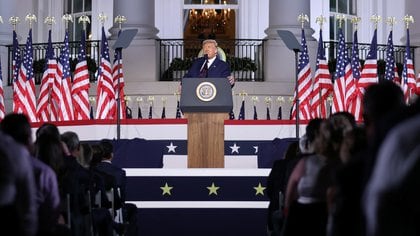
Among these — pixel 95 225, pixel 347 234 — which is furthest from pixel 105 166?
pixel 347 234

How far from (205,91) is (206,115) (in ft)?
1.63

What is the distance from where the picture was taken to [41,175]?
8.21 meters

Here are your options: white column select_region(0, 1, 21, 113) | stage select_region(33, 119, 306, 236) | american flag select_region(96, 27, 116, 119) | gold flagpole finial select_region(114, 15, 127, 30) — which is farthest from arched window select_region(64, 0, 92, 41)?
stage select_region(33, 119, 306, 236)

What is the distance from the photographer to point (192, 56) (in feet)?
95.7

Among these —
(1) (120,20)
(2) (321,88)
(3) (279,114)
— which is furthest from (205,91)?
(1) (120,20)

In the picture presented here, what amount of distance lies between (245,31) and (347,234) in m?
24.2

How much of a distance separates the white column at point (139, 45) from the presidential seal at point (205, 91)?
9.38 metres

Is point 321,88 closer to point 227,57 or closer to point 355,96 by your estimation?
point 355,96

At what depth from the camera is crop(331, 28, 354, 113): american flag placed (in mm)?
23891

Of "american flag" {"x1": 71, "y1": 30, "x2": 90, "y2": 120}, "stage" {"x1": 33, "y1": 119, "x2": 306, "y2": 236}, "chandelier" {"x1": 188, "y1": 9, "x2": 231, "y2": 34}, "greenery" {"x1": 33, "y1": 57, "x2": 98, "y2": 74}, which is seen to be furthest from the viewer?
"chandelier" {"x1": 188, "y1": 9, "x2": 231, "y2": 34}

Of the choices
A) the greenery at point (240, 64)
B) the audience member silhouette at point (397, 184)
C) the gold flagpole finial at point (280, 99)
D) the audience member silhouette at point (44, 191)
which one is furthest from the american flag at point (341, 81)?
the audience member silhouette at point (397, 184)

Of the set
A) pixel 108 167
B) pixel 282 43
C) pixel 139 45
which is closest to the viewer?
pixel 108 167

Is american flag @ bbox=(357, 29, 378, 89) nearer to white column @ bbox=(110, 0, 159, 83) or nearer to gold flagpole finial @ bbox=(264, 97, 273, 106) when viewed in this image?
gold flagpole finial @ bbox=(264, 97, 273, 106)

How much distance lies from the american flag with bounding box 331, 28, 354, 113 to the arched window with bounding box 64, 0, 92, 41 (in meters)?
9.66
